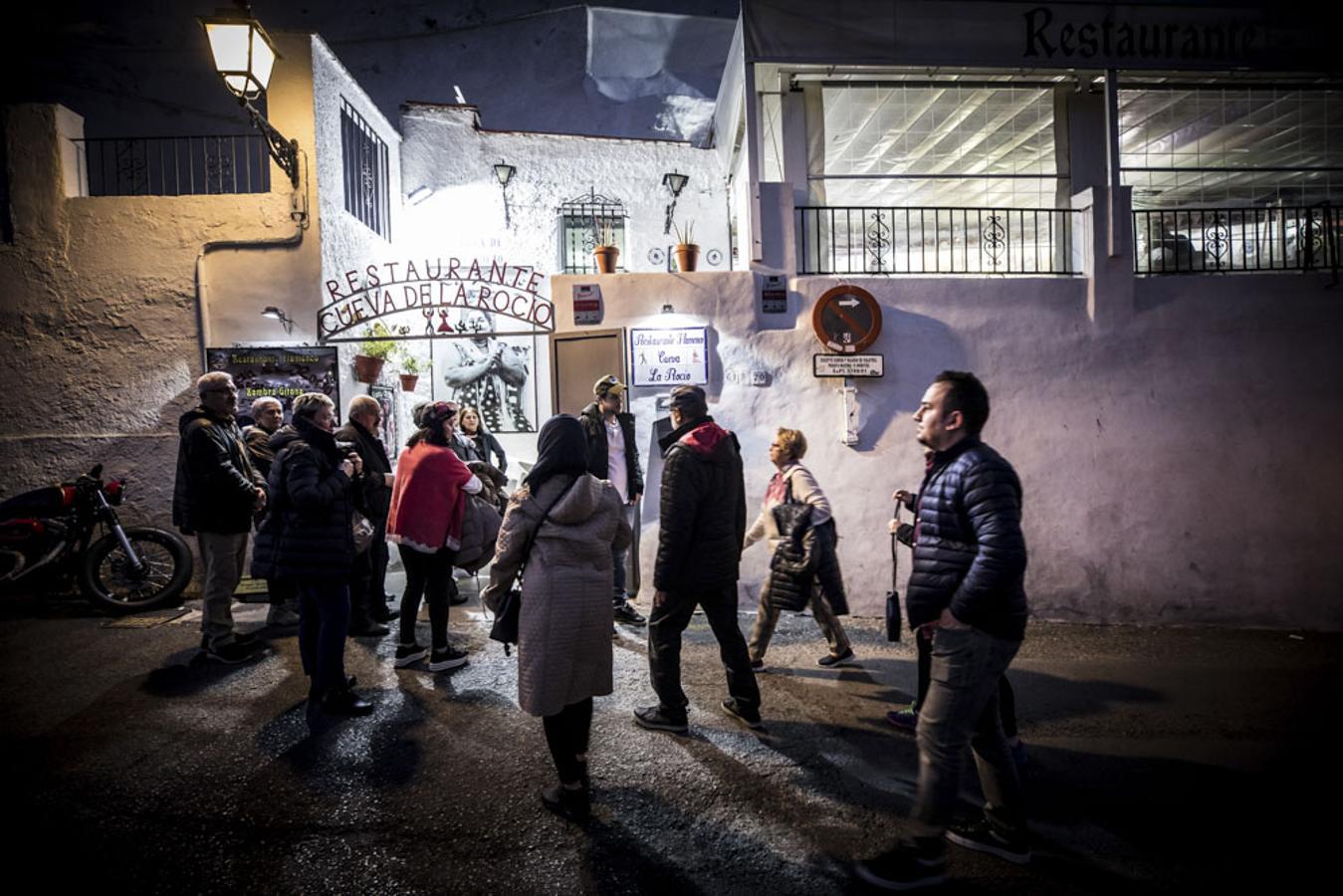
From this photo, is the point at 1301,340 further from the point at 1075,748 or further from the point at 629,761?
the point at 629,761

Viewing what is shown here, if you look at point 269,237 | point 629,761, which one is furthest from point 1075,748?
point 269,237

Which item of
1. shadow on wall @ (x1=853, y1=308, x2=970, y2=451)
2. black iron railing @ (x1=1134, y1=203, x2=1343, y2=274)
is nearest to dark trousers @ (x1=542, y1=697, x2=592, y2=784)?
shadow on wall @ (x1=853, y1=308, x2=970, y2=451)

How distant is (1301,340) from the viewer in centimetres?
746

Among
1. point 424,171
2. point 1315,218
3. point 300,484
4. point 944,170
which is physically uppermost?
point 424,171

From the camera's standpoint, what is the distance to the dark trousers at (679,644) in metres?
4.15

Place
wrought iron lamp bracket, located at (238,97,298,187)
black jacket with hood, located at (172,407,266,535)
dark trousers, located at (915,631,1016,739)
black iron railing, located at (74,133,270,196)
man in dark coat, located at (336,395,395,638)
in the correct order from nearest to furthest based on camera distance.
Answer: dark trousers, located at (915,631,1016,739) → man in dark coat, located at (336,395,395,638) → black jacket with hood, located at (172,407,266,535) → wrought iron lamp bracket, located at (238,97,298,187) → black iron railing, located at (74,133,270,196)

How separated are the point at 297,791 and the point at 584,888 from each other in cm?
175

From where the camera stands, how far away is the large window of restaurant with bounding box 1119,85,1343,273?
26.1 ft

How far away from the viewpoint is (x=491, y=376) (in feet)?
41.3

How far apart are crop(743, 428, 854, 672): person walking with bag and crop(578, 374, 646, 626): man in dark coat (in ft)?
5.11

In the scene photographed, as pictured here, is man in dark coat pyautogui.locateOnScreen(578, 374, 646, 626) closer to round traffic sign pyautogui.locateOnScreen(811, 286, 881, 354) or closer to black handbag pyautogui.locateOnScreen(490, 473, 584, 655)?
round traffic sign pyautogui.locateOnScreen(811, 286, 881, 354)

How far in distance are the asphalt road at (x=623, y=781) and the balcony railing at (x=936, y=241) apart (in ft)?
14.9

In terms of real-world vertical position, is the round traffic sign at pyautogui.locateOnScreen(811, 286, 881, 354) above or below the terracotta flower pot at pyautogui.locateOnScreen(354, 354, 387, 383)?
above

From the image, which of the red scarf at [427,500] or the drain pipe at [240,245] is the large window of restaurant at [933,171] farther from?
the drain pipe at [240,245]
